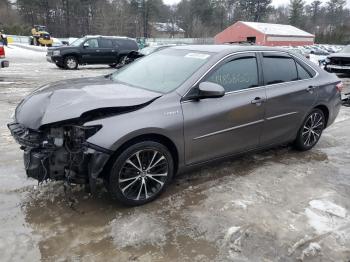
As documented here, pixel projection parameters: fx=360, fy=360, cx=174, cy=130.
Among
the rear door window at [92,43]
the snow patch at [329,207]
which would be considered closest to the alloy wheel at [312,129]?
the snow patch at [329,207]

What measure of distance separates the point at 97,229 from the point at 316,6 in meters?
108

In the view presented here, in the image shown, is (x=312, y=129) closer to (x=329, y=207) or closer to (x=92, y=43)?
(x=329, y=207)

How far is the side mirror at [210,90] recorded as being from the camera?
3895 millimetres

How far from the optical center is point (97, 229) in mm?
3430

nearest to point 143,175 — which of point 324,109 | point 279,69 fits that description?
point 279,69

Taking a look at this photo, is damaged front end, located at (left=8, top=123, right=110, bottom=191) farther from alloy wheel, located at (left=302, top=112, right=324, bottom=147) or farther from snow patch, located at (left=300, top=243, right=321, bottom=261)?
alloy wheel, located at (left=302, top=112, right=324, bottom=147)

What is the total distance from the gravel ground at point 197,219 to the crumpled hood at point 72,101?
0.94m

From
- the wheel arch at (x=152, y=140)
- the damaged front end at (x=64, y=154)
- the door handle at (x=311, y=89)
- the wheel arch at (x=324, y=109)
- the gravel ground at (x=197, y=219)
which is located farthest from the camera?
the wheel arch at (x=324, y=109)

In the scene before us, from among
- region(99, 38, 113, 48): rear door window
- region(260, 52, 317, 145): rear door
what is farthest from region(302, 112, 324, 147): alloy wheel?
region(99, 38, 113, 48): rear door window

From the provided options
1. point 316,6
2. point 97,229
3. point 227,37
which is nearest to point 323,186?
point 97,229

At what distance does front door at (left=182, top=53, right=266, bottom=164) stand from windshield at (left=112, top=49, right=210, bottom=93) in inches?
10.7

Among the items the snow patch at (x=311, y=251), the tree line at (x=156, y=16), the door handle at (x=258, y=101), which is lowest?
the snow patch at (x=311, y=251)

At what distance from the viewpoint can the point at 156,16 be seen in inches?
3078

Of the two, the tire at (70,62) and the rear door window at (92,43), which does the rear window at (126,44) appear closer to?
the rear door window at (92,43)
